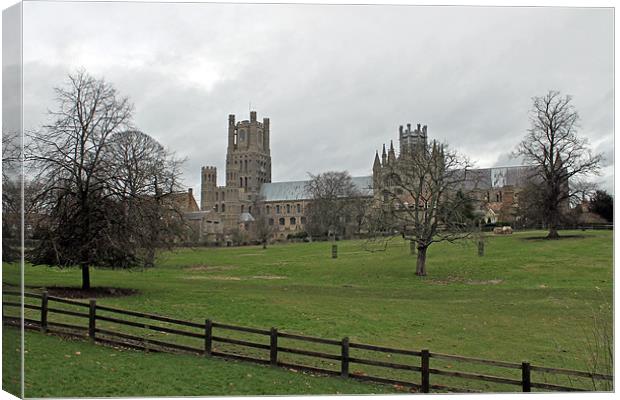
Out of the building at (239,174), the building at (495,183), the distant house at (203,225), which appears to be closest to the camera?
the building at (495,183)

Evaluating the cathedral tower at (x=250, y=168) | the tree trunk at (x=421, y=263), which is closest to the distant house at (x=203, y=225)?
the cathedral tower at (x=250, y=168)

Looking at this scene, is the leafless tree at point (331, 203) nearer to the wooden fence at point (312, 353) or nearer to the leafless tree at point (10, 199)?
the wooden fence at point (312, 353)

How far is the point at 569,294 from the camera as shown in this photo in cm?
Answer: 1877

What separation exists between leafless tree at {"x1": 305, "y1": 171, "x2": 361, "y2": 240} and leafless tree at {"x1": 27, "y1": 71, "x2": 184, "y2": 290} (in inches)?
1518

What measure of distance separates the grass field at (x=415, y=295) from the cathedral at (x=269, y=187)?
12.7ft

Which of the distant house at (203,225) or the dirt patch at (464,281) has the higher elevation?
the distant house at (203,225)

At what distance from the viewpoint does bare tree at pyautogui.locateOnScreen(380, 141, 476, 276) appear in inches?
1013

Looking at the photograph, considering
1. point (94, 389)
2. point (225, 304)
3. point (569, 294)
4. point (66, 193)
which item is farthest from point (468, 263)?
point (94, 389)

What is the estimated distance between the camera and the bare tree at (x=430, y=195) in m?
25.7

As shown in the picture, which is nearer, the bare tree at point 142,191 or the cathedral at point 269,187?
the bare tree at point 142,191

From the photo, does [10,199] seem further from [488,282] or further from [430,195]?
[430,195]

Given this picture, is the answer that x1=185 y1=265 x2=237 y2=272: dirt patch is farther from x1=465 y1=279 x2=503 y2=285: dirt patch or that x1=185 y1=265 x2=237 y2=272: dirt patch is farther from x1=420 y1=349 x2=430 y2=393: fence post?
x1=420 y1=349 x2=430 y2=393: fence post

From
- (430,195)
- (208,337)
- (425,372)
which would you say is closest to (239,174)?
(430,195)

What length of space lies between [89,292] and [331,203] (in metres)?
45.1
